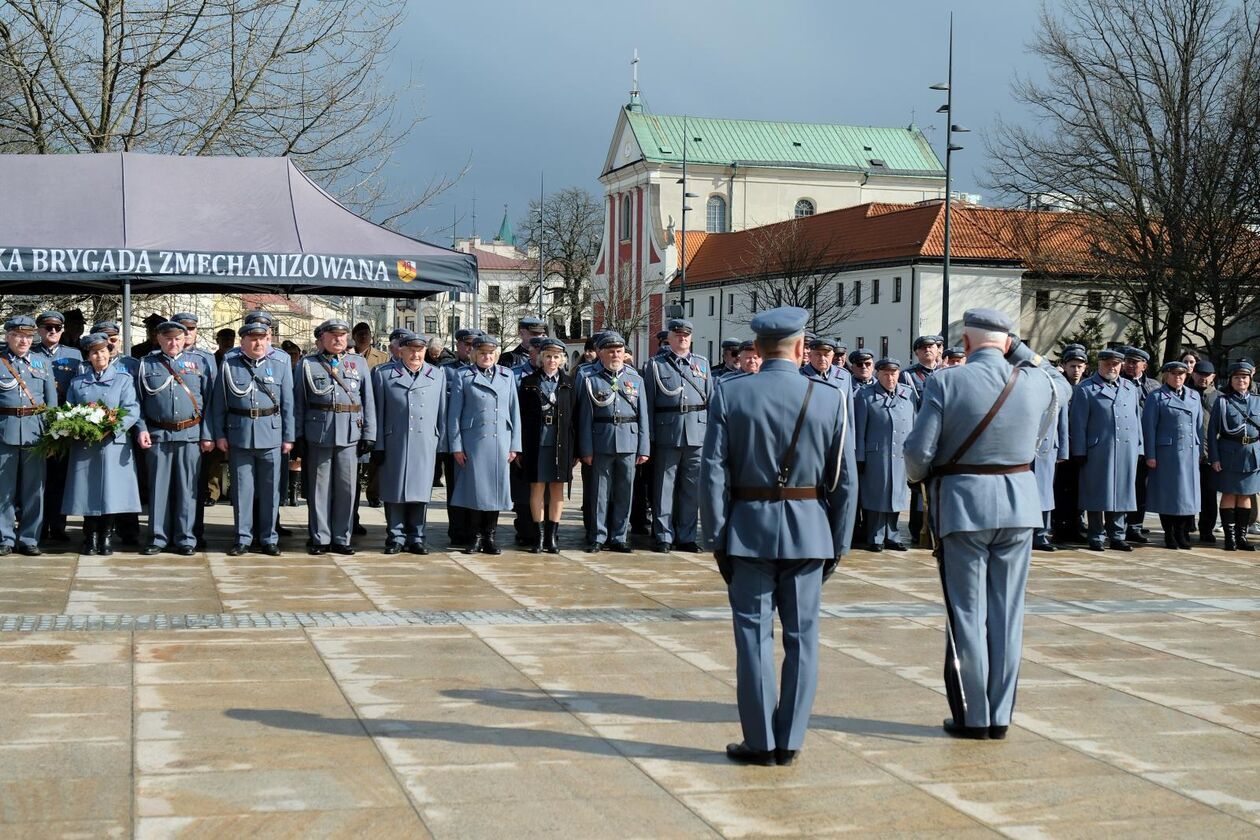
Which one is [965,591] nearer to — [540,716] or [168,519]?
[540,716]

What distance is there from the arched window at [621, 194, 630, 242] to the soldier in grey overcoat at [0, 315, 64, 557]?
8872 centimetres

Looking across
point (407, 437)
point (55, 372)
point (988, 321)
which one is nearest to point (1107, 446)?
point (407, 437)

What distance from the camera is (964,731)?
661 centimetres

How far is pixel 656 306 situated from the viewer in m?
93.9

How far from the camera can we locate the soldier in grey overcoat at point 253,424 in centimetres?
1228

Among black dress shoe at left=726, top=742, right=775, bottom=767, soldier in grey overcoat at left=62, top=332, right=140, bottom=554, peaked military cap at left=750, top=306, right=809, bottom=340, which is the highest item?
peaked military cap at left=750, top=306, right=809, bottom=340

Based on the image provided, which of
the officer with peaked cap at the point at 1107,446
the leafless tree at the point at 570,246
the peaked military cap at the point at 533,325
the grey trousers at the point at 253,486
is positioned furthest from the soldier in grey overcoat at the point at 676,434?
the leafless tree at the point at 570,246

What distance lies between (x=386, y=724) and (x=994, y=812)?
2.65 metres

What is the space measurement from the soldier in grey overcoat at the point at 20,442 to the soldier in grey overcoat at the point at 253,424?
1.38 m

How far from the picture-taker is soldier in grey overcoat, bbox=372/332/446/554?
12805 mm

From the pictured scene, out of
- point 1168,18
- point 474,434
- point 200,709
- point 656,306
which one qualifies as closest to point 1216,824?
point 200,709

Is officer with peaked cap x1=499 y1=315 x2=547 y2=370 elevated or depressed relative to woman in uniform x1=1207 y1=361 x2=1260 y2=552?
elevated

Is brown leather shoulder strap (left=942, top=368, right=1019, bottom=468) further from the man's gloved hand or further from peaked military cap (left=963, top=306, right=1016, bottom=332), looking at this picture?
the man's gloved hand

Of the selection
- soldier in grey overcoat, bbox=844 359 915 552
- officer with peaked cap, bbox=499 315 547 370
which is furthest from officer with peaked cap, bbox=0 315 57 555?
soldier in grey overcoat, bbox=844 359 915 552
